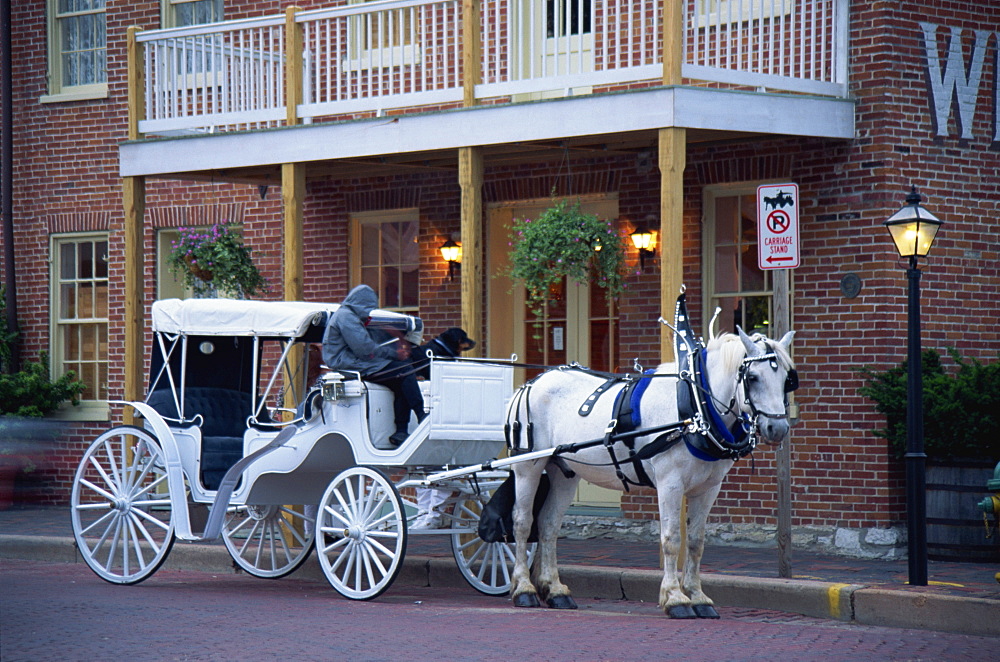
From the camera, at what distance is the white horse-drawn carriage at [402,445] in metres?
8.77

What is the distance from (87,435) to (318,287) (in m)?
3.45

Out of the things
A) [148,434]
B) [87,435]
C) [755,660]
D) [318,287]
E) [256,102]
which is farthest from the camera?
[87,435]

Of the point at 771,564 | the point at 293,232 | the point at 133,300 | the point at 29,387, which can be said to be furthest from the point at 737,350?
the point at 29,387

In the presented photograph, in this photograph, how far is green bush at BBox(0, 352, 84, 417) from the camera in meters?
15.9

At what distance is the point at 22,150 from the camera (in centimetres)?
1686

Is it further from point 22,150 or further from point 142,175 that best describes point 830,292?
point 22,150

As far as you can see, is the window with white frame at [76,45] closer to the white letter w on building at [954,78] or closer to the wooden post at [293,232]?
the wooden post at [293,232]

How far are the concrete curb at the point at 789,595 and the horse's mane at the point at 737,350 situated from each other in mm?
1651

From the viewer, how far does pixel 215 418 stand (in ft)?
36.4

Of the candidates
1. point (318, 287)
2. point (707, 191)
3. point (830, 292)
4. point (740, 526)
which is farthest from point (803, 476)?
point (318, 287)

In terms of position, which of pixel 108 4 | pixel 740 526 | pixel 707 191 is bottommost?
pixel 740 526

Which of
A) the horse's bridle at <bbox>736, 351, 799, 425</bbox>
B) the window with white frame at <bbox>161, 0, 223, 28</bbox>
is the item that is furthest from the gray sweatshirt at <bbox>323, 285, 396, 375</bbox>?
the window with white frame at <bbox>161, 0, 223, 28</bbox>

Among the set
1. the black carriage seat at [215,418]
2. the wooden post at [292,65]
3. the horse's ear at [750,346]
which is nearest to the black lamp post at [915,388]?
the horse's ear at [750,346]

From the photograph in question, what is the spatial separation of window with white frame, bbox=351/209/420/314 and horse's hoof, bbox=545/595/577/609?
571 centimetres
